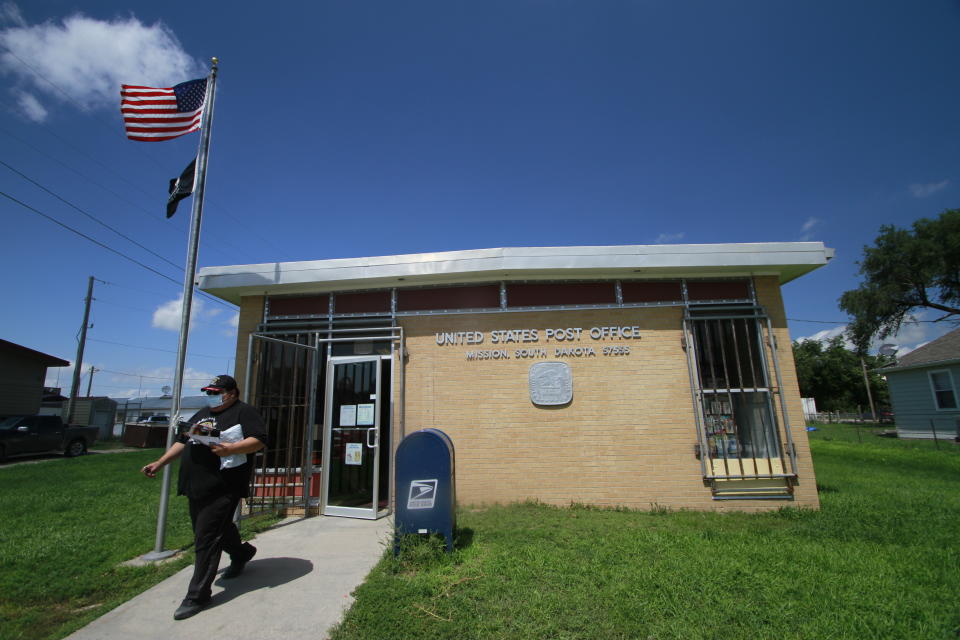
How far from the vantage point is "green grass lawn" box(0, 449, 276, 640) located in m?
3.72

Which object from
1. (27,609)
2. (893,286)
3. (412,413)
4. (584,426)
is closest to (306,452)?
(412,413)

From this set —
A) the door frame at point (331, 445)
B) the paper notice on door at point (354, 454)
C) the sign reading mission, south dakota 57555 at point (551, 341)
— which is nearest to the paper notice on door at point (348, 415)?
the door frame at point (331, 445)

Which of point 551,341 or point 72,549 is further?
point 551,341

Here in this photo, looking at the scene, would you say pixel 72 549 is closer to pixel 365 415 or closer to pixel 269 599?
pixel 269 599

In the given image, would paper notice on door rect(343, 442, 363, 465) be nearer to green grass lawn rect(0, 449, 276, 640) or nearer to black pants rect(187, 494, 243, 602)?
green grass lawn rect(0, 449, 276, 640)

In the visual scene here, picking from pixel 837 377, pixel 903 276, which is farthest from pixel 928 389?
pixel 837 377

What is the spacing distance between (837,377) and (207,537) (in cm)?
5481

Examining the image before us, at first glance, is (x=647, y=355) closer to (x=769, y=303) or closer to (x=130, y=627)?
(x=769, y=303)

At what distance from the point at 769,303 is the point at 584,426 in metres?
3.35

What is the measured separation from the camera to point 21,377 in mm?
19516

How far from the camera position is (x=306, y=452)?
675 centimetres

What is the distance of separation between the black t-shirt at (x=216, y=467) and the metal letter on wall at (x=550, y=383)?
3912 mm

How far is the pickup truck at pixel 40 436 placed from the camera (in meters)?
14.8

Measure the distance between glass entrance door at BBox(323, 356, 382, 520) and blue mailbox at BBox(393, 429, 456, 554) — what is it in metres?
1.88
